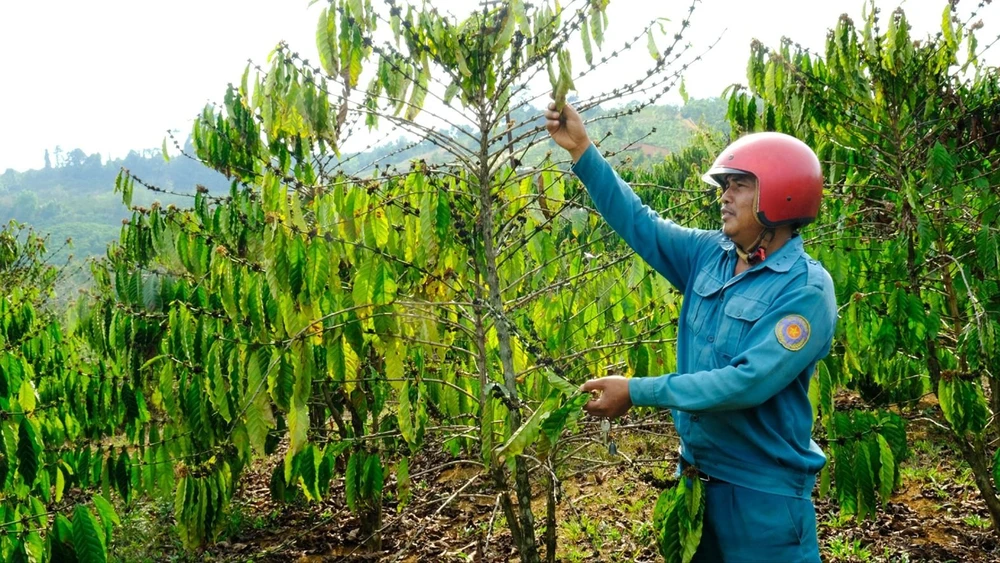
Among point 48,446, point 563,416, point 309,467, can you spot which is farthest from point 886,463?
point 48,446

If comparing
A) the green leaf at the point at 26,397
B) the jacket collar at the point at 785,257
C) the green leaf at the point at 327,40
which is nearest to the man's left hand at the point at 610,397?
the jacket collar at the point at 785,257

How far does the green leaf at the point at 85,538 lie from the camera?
1938 mm

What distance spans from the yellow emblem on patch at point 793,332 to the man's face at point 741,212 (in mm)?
364

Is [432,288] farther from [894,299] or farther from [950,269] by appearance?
[950,269]

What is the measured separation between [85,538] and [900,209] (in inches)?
137

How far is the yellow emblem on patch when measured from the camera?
73.2 inches

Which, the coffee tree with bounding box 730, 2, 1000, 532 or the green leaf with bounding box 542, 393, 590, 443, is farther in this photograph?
the coffee tree with bounding box 730, 2, 1000, 532

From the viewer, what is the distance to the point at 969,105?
377 centimetres

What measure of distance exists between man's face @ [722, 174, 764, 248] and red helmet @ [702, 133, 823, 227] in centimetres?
3

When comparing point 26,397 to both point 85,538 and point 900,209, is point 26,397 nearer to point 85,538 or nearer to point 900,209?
point 85,538

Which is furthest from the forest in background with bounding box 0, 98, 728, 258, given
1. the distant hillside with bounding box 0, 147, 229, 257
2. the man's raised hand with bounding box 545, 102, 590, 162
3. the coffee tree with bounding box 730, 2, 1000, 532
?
the man's raised hand with bounding box 545, 102, 590, 162

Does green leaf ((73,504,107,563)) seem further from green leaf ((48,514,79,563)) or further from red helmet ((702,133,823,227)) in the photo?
red helmet ((702,133,823,227))

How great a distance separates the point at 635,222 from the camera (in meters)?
2.45

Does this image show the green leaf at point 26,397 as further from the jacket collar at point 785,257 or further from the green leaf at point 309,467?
the jacket collar at point 785,257
